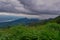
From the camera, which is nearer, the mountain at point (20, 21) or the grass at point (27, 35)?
the grass at point (27, 35)

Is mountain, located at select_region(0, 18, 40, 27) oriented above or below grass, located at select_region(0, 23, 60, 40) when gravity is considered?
above

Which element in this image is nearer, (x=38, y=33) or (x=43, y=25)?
(x=38, y=33)

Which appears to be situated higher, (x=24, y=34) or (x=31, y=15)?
(x=31, y=15)

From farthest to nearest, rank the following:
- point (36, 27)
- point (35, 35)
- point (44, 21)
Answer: point (44, 21) < point (36, 27) < point (35, 35)

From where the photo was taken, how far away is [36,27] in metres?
3.38

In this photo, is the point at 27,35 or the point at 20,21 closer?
the point at 27,35

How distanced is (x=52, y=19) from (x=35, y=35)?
1063 millimetres

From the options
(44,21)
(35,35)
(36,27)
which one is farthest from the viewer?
(44,21)

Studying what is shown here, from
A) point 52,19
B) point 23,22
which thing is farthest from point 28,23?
point 52,19

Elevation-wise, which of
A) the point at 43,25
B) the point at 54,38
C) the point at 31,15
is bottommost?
the point at 54,38

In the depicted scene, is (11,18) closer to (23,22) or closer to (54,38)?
(23,22)

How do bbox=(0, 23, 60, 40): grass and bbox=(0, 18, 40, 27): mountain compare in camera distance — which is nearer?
bbox=(0, 23, 60, 40): grass

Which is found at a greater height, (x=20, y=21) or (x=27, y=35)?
(x=20, y=21)

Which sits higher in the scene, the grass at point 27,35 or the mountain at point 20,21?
the mountain at point 20,21
